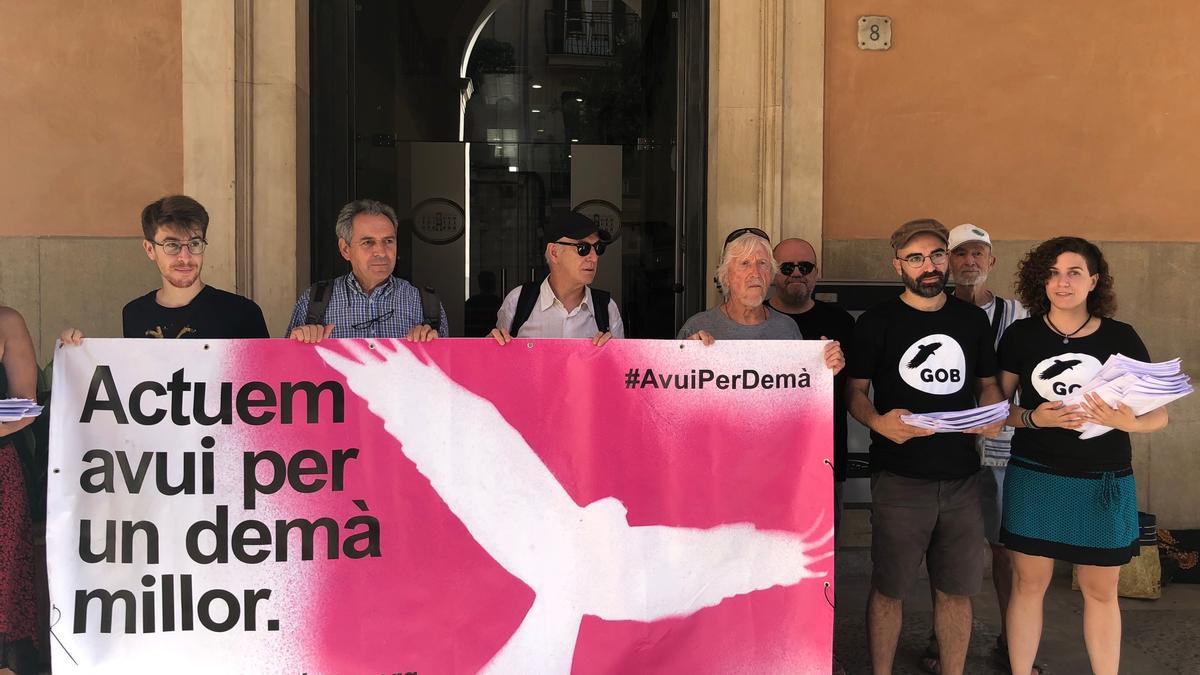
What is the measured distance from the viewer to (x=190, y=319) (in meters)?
3.38

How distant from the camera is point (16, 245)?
4.75 m

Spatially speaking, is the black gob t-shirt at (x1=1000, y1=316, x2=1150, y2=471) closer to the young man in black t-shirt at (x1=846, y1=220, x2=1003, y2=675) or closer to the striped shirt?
the young man in black t-shirt at (x1=846, y1=220, x2=1003, y2=675)

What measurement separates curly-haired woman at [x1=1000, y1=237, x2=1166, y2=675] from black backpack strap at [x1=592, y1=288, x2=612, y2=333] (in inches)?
62.7

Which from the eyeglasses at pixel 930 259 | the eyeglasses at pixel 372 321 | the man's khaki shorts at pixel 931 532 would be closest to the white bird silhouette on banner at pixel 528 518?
the eyeglasses at pixel 372 321

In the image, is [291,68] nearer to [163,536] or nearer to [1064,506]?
[163,536]

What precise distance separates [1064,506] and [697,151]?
301cm

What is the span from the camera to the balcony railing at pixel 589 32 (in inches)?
248

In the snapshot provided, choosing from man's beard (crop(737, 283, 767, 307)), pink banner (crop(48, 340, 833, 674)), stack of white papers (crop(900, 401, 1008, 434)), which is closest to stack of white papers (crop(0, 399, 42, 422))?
pink banner (crop(48, 340, 833, 674))

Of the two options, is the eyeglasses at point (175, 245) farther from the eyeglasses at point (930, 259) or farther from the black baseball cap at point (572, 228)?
the eyeglasses at point (930, 259)

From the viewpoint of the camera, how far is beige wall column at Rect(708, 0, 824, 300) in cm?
509

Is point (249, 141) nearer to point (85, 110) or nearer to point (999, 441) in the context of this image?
point (85, 110)

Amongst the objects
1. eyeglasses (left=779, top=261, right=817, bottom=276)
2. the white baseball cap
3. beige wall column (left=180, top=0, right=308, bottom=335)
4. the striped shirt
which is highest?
beige wall column (left=180, top=0, right=308, bottom=335)

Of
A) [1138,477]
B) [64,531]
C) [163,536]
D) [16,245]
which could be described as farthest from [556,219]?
[1138,477]

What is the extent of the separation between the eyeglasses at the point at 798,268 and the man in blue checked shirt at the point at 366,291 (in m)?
1.59
